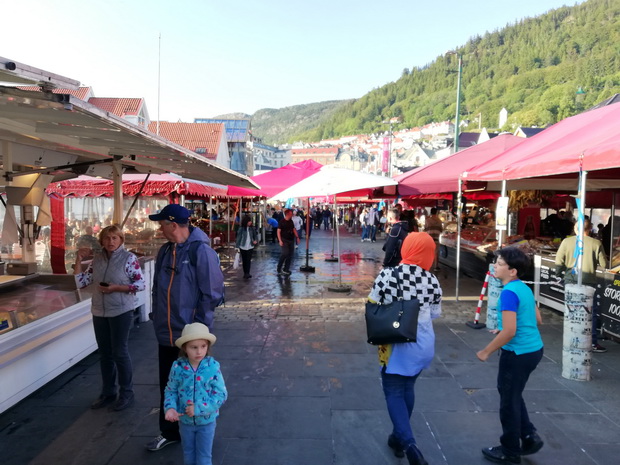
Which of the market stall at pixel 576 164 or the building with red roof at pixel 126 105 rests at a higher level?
the building with red roof at pixel 126 105

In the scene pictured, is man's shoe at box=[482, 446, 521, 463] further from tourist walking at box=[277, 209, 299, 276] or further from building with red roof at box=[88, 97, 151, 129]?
building with red roof at box=[88, 97, 151, 129]

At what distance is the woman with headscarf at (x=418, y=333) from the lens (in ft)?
9.86

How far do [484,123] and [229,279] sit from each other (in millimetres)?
124597

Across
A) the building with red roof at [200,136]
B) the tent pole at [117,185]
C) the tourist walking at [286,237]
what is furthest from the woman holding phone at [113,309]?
the building with red roof at [200,136]

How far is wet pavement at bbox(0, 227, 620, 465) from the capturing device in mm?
3221

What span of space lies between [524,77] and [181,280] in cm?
14255

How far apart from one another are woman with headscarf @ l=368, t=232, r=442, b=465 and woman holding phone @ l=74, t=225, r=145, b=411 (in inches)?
88.4

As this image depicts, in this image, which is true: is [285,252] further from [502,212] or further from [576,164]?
[576,164]

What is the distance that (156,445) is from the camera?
10.6 ft

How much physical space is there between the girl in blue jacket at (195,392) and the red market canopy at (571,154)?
162 inches

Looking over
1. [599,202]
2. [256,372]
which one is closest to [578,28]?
[599,202]

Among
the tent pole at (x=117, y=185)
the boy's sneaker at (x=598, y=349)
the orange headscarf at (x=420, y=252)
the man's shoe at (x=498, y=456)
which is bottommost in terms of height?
the man's shoe at (x=498, y=456)

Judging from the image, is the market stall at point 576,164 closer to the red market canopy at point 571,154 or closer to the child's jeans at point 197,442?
the red market canopy at point 571,154

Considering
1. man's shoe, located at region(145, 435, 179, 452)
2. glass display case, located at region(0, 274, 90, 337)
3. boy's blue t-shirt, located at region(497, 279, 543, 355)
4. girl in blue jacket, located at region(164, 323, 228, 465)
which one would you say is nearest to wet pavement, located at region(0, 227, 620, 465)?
man's shoe, located at region(145, 435, 179, 452)
